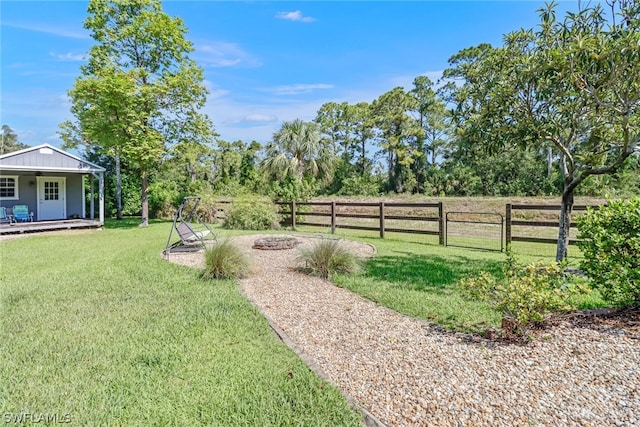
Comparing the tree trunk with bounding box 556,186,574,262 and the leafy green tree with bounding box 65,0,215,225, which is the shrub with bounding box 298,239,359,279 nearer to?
the tree trunk with bounding box 556,186,574,262

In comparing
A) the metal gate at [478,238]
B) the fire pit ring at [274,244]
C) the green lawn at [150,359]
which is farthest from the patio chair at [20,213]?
the metal gate at [478,238]

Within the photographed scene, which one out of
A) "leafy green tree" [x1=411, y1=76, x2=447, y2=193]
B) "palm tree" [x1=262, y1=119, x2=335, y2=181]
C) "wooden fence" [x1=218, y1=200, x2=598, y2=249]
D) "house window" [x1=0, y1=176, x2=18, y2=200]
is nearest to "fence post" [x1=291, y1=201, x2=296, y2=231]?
"wooden fence" [x1=218, y1=200, x2=598, y2=249]

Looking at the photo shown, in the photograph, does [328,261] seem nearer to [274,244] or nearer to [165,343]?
[274,244]

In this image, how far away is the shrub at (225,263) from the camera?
5695 millimetres

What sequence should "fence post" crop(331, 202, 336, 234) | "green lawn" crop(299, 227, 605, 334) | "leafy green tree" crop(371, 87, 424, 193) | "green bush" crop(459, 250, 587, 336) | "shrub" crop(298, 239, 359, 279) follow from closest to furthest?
"green bush" crop(459, 250, 587, 336)
"green lawn" crop(299, 227, 605, 334)
"shrub" crop(298, 239, 359, 279)
"fence post" crop(331, 202, 336, 234)
"leafy green tree" crop(371, 87, 424, 193)

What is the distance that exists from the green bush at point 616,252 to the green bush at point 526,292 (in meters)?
0.28

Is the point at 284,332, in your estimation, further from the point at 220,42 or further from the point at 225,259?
the point at 220,42

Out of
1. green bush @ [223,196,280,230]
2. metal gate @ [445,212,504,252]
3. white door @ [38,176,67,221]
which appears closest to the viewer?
metal gate @ [445,212,504,252]

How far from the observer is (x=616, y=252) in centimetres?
327

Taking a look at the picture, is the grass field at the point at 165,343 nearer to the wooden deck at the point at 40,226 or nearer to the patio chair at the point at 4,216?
the wooden deck at the point at 40,226

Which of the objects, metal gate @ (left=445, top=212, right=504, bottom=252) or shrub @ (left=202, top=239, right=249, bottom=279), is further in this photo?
metal gate @ (left=445, top=212, right=504, bottom=252)

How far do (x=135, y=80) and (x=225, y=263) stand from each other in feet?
39.1

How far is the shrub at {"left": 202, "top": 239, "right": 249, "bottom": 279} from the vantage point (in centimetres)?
570

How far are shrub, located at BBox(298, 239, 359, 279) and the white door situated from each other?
47.0ft
